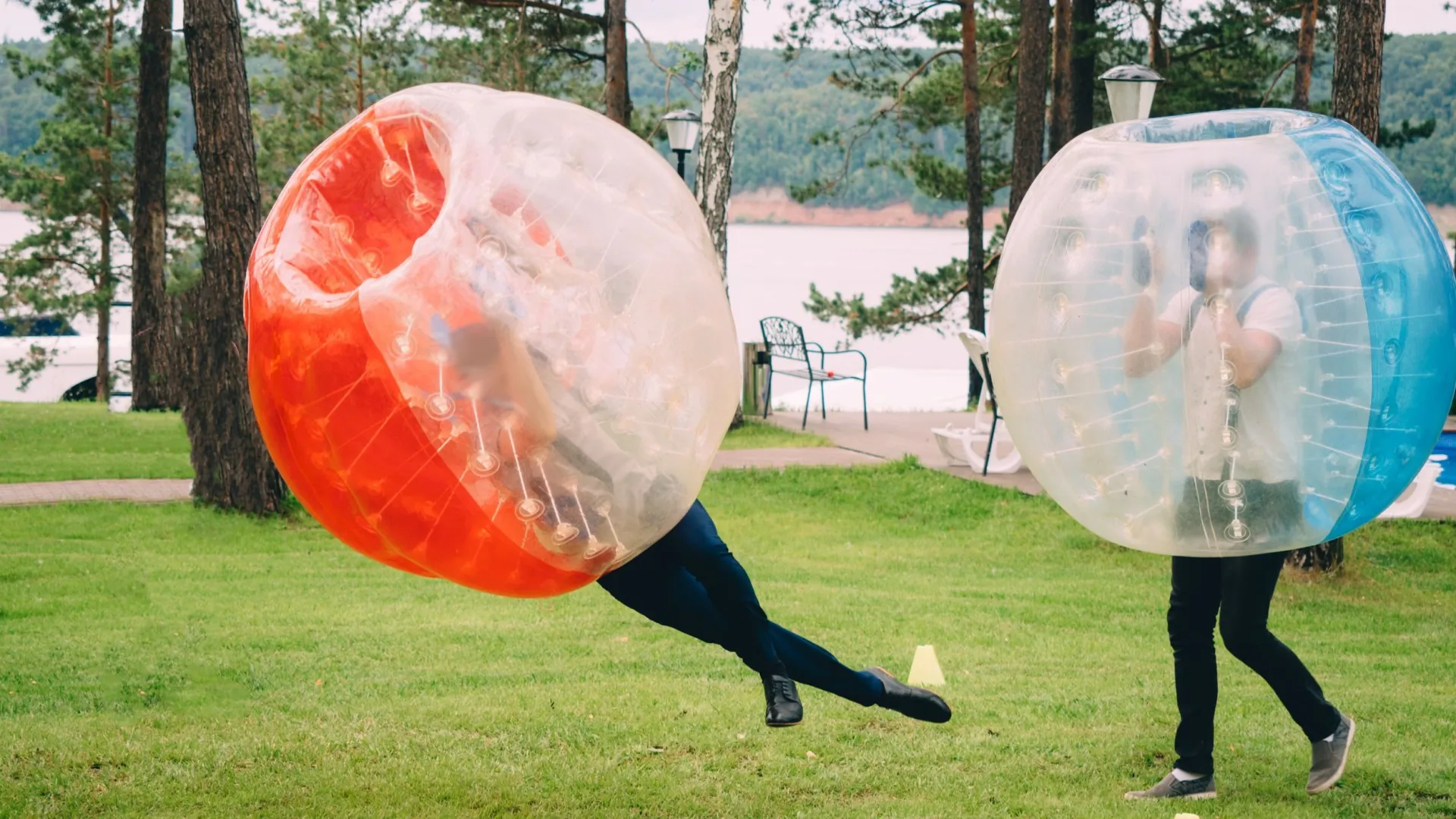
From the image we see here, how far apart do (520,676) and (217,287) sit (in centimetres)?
553

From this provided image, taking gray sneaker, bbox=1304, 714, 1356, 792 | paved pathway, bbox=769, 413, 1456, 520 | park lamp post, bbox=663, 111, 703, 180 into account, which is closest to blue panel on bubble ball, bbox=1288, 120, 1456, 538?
gray sneaker, bbox=1304, 714, 1356, 792

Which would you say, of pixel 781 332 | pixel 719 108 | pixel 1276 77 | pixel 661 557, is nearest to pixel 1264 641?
pixel 661 557

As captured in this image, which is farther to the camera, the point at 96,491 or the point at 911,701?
the point at 96,491

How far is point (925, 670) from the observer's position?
6.52m

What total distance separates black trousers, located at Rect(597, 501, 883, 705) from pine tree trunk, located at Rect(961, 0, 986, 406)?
64.3 feet

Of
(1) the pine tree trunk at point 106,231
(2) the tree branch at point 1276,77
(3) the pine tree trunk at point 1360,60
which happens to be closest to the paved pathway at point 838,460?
(3) the pine tree trunk at point 1360,60

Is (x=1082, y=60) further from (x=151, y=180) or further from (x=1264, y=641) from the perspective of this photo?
(x=1264, y=641)

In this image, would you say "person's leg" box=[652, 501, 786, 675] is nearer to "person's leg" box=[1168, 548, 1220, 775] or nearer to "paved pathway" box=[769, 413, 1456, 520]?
"person's leg" box=[1168, 548, 1220, 775]

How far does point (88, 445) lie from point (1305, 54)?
19404 mm

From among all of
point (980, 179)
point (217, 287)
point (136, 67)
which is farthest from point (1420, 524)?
point (136, 67)

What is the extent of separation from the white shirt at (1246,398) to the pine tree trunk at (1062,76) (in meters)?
18.9

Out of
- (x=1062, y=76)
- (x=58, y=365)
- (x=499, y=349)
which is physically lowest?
(x=58, y=365)

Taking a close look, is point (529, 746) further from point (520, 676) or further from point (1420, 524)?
point (1420, 524)

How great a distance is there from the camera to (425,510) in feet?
12.7
